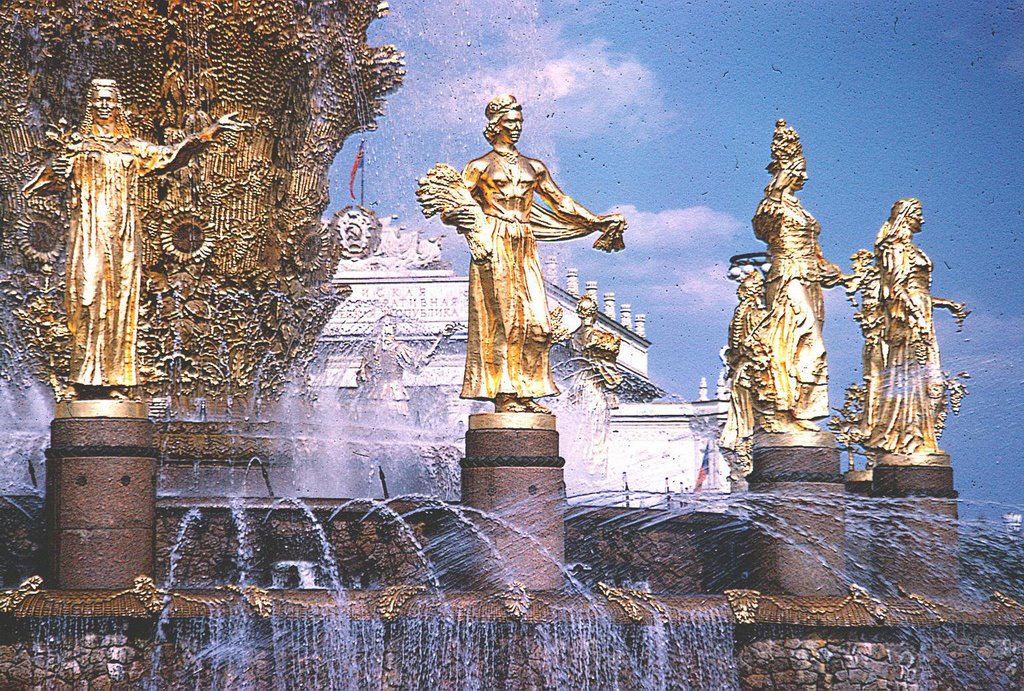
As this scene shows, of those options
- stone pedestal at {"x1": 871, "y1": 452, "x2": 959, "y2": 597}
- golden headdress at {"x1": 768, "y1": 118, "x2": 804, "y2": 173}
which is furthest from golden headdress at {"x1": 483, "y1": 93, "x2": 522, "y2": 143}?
stone pedestal at {"x1": 871, "y1": 452, "x2": 959, "y2": 597}

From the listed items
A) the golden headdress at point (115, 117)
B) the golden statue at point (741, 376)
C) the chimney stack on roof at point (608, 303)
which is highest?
the chimney stack on roof at point (608, 303)

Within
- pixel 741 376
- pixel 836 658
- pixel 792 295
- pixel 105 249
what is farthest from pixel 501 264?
pixel 741 376

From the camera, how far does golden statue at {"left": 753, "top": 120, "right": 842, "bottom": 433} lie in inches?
453

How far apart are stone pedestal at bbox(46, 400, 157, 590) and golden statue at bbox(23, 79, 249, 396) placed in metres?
0.38

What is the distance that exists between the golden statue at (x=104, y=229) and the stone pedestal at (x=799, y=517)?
14.0 ft

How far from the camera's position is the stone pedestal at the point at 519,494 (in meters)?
10.2

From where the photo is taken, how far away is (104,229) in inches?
399

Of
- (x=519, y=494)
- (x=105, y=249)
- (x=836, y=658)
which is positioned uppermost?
(x=105, y=249)

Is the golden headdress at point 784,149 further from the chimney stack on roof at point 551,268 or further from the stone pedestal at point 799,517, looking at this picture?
the chimney stack on roof at point 551,268

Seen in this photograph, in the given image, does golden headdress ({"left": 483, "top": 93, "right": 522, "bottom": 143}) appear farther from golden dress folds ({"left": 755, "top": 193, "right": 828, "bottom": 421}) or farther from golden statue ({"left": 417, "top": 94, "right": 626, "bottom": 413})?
golden dress folds ({"left": 755, "top": 193, "right": 828, "bottom": 421})

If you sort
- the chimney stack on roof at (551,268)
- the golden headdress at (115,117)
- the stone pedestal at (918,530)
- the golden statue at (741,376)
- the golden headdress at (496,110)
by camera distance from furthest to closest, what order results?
the chimney stack on roof at (551,268)
the golden statue at (741,376)
the stone pedestal at (918,530)
the golden headdress at (496,110)
the golden headdress at (115,117)

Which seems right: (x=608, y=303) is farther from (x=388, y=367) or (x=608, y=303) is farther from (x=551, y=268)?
(x=551, y=268)

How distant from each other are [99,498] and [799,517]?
4575mm

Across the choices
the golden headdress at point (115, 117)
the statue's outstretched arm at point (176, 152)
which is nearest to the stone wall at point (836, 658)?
the statue's outstretched arm at point (176, 152)
